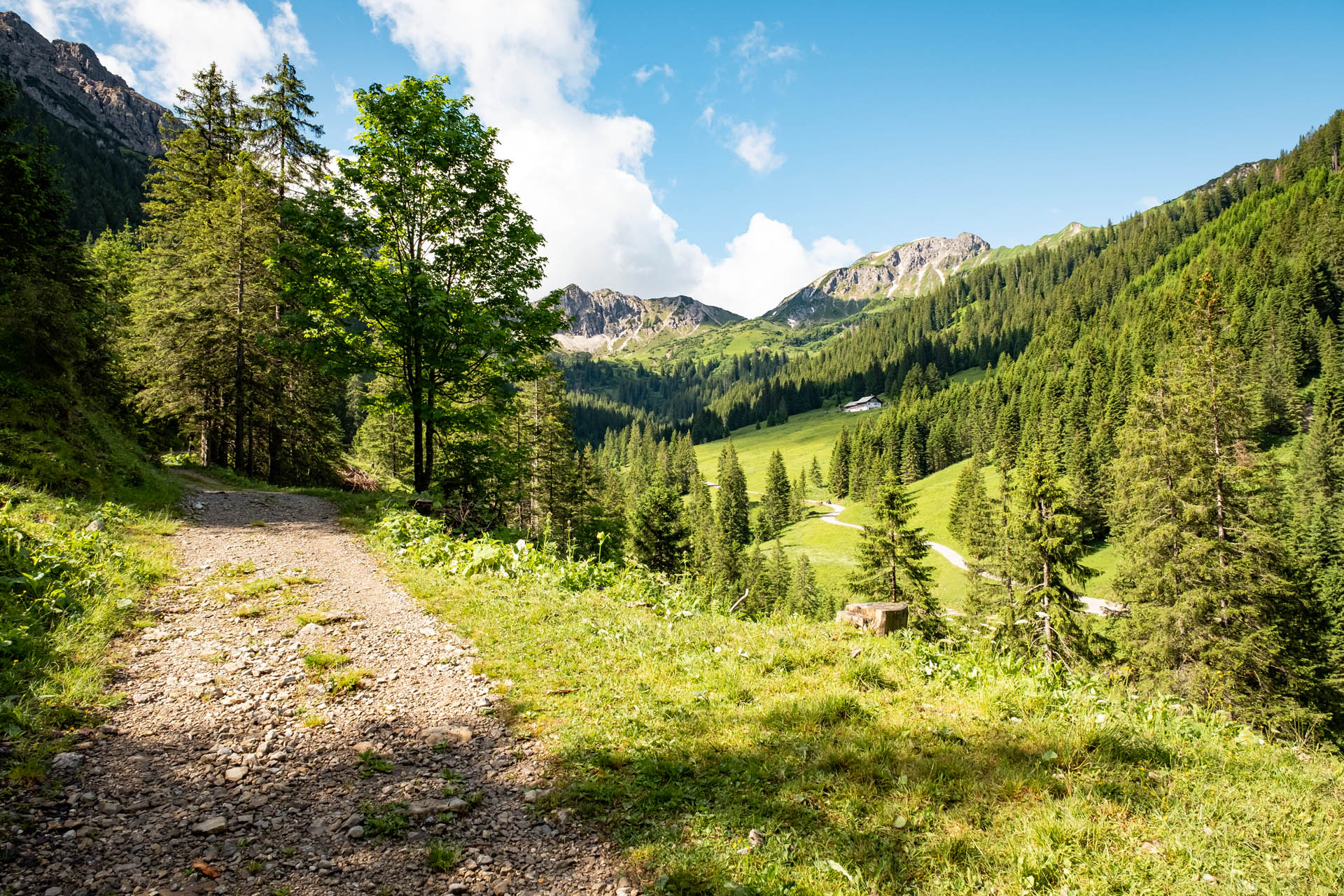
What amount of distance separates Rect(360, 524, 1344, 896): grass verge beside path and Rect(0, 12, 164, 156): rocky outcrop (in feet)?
807

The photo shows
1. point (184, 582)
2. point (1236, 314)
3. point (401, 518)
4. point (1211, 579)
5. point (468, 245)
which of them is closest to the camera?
point (184, 582)

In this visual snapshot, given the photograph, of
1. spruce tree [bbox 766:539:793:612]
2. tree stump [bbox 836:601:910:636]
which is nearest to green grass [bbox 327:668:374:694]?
tree stump [bbox 836:601:910:636]

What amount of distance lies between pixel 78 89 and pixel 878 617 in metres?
291

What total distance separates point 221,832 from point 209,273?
27.6 m

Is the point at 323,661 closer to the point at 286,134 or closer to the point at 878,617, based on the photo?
the point at 878,617

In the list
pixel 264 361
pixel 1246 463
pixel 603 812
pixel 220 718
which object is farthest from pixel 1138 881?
pixel 1246 463

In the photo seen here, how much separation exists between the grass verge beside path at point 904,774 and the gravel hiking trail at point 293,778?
0.52m

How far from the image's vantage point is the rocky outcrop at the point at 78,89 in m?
162

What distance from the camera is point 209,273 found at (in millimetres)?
23453

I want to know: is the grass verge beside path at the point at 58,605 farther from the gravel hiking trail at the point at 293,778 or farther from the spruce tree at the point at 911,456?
the spruce tree at the point at 911,456

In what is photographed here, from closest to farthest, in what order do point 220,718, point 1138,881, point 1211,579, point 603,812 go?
1. point 1138,881
2. point 603,812
3. point 220,718
4. point 1211,579

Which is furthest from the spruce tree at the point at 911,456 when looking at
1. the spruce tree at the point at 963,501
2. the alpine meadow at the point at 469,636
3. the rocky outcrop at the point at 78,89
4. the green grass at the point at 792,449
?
the rocky outcrop at the point at 78,89

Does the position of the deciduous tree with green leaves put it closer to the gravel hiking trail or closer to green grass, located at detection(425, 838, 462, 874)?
the gravel hiking trail

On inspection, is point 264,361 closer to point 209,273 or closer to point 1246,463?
point 209,273
